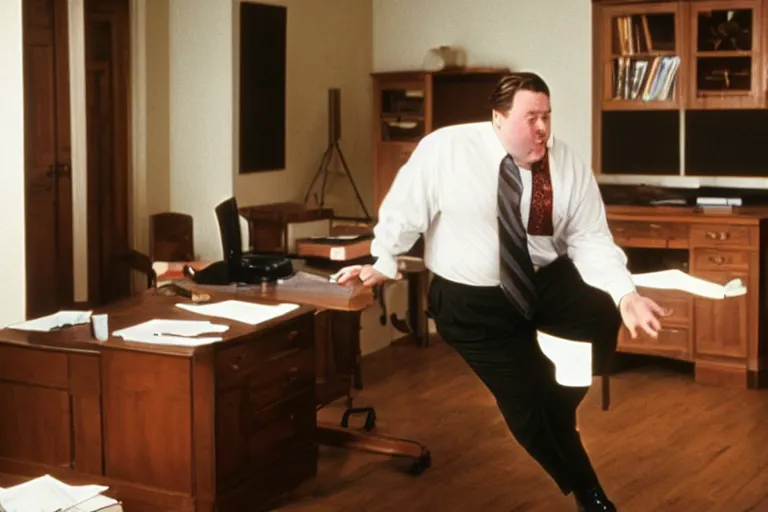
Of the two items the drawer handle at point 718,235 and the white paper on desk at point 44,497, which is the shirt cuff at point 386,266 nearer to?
the white paper on desk at point 44,497

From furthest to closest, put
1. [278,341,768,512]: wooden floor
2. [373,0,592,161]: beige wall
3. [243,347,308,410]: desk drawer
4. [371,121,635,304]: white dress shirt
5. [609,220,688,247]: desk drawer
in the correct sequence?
[373,0,592,161]: beige wall → [609,220,688,247]: desk drawer → [278,341,768,512]: wooden floor → [243,347,308,410]: desk drawer → [371,121,635,304]: white dress shirt

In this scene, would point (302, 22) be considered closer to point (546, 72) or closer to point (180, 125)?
point (180, 125)

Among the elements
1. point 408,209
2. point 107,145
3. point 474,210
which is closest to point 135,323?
point 408,209

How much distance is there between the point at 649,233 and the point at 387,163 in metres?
1.75

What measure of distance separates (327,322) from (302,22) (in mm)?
2121

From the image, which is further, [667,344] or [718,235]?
[667,344]

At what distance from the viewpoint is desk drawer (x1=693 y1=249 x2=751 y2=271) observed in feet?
20.4

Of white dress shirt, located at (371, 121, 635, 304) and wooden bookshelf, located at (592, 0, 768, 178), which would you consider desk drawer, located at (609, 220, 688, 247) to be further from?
white dress shirt, located at (371, 121, 635, 304)

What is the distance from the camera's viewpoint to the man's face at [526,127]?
3600 mm

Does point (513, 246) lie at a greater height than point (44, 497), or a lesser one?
greater

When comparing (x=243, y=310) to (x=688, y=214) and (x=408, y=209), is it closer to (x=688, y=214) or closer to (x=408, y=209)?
(x=408, y=209)

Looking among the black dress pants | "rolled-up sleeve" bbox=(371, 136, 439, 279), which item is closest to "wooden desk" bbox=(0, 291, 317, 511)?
"rolled-up sleeve" bbox=(371, 136, 439, 279)

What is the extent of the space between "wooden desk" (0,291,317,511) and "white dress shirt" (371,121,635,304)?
76 cm

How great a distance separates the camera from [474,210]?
146 inches
